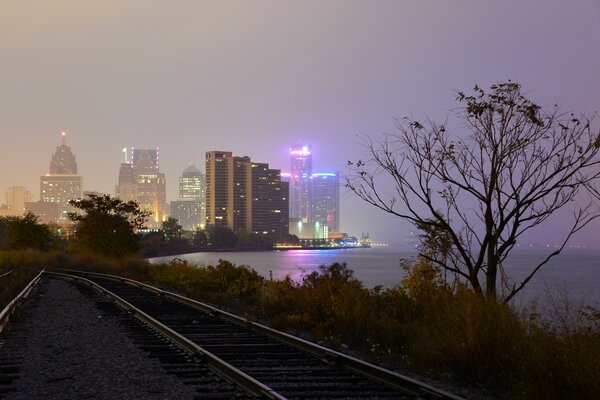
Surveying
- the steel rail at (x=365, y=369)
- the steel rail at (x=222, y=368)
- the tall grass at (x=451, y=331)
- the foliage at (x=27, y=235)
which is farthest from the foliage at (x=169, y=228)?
the steel rail at (x=365, y=369)

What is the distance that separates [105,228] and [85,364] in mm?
50397

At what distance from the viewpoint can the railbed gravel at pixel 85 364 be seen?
731 centimetres

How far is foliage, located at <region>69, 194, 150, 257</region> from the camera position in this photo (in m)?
56.6

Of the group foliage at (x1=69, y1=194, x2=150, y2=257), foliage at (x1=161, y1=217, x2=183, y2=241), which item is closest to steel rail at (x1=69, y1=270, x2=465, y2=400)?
foliage at (x1=69, y1=194, x2=150, y2=257)

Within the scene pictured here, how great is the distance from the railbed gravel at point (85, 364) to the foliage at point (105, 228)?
42416mm

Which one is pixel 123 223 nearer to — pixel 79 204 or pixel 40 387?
pixel 79 204

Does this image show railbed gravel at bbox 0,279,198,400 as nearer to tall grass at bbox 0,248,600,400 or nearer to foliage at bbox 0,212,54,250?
tall grass at bbox 0,248,600,400

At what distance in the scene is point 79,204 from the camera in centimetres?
5969

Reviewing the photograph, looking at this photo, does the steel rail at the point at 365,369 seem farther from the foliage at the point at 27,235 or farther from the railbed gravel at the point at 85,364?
the foliage at the point at 27,235

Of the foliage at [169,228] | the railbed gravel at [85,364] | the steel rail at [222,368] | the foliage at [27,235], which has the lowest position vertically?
the railbed gravel at [85,364]

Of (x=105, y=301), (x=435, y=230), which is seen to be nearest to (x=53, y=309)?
(x=105, y=301)

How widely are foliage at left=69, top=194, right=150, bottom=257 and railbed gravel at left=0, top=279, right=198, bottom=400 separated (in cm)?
4242

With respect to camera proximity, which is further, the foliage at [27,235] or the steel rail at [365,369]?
the foliage at [27,235]

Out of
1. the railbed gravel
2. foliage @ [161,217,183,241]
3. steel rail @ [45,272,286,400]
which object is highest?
foliage @ [161,217,183,241]
